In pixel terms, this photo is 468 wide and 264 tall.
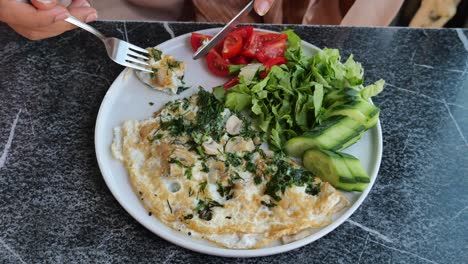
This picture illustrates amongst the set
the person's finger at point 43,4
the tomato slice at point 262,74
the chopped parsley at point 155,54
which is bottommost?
the tomato slice at point 262,74

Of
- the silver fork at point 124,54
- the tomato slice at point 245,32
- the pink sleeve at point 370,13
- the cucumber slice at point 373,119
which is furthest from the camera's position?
the pink sleeve at point 370,13

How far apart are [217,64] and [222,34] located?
0.34 feet

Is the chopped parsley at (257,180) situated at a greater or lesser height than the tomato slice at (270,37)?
lesser

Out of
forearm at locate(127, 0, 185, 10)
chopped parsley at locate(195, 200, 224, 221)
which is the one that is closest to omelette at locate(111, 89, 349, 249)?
chopped parsley at locate(195, 200, 224, 221)

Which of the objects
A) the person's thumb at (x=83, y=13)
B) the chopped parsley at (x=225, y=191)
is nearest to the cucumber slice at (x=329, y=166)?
the chopped parsley at (x=225, y=191)

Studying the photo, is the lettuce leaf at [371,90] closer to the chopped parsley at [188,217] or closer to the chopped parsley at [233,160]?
the chopped parsley at [233,160]

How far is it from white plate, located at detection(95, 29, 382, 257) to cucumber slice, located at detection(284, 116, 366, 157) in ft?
0.23

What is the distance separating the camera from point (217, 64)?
1.74 m

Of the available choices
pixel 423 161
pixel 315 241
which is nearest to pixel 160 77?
pixel 315 241

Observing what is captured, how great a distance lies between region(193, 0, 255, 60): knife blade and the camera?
65.9 inches

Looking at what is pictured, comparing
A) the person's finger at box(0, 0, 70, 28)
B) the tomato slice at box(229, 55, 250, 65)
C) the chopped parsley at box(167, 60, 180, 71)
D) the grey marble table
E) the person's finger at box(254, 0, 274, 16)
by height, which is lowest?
the grey marble table

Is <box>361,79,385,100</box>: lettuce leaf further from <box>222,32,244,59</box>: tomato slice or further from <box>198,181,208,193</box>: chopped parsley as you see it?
<box>198,181,208,193</box>: chopped parsley

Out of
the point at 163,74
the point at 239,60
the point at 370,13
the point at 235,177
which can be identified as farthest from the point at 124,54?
the point at 370,13

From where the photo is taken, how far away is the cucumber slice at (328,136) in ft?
4.82
